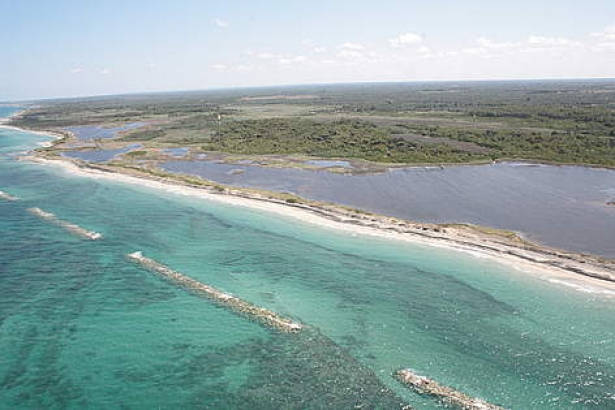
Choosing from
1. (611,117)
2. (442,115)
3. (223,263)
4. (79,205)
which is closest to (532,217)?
(223,263)

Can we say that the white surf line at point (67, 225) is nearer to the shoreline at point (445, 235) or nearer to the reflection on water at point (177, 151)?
the shoreline at point (445, 235)

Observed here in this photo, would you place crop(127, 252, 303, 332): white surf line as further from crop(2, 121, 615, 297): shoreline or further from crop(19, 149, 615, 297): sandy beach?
crop(2, 121, 615, 297): shoreline

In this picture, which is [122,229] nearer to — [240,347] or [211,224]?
[211,224]

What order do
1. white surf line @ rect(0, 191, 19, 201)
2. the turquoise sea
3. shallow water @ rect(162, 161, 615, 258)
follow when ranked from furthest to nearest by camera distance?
white surf line @ rect(0, 191, 19, 201) < shallow water @ rect(162, 161, 615, 258) < the turquoise sea

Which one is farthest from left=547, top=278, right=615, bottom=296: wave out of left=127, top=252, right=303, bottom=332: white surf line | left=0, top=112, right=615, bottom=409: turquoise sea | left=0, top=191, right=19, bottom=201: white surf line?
left=0, top=191, right=19, bottom=201: white surf line

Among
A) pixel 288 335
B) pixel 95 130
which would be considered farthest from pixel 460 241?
pixel 95 130

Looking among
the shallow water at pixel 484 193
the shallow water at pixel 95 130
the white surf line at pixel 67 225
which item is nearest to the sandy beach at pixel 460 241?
the shallow water at pixel 484 193

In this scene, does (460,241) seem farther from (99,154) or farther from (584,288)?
(99,154)
